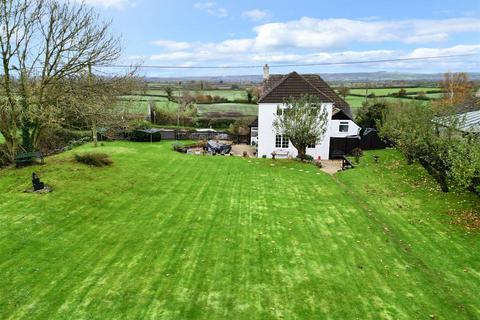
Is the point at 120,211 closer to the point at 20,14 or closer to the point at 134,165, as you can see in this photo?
the point at 134,165

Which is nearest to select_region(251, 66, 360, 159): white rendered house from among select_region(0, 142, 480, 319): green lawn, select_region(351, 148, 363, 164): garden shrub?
select_region(351, 148, 363, 164): garden shrub

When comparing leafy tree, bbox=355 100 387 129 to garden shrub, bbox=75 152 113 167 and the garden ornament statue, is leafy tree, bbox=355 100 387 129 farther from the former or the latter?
the garden ornament statue

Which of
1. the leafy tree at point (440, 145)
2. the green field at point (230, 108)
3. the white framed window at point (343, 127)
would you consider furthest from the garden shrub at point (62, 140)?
the leafy tree at point (440, 145)

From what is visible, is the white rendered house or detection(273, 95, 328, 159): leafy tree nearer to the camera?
detection(273, 95, 328, 159): leafy tree

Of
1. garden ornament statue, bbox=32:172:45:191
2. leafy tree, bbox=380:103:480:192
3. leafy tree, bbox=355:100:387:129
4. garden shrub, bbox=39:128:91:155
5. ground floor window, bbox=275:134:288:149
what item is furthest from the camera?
leafy tree, bbox=355:100:387:129

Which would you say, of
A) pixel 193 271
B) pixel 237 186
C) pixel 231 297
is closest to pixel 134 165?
pixel 237 186

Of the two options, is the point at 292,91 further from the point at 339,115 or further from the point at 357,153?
the point at 357,153

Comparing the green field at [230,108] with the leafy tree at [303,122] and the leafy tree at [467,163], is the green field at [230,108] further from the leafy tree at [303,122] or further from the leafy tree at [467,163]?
the leafy tree at [467,163]
